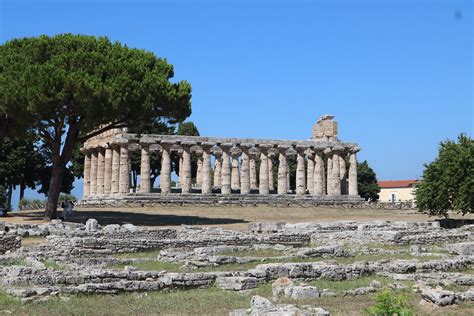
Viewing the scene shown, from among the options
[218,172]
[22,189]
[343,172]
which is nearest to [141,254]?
[218,172]

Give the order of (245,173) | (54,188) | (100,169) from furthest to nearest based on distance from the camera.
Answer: (245,173) → (100,169) → (54,188)

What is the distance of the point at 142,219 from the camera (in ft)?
151

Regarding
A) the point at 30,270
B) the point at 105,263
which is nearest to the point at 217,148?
the point at 105,263

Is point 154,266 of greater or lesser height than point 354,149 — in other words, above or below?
below

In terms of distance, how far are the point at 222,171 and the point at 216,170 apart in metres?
5.93

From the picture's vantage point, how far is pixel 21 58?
40.4 m

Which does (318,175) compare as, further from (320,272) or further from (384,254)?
(320,272)

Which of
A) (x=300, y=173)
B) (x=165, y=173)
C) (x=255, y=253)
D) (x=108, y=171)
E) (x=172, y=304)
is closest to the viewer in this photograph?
(x=172, y=304)

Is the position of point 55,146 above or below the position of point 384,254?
above

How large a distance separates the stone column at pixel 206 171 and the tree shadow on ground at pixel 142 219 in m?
17.7

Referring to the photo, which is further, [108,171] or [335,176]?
[335,176]

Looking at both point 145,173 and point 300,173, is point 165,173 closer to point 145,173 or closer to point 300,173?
point 145,173

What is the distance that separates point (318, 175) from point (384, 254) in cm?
4963

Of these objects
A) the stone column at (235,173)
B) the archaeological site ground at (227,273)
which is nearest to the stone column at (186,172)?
the stone column at (235,173)
